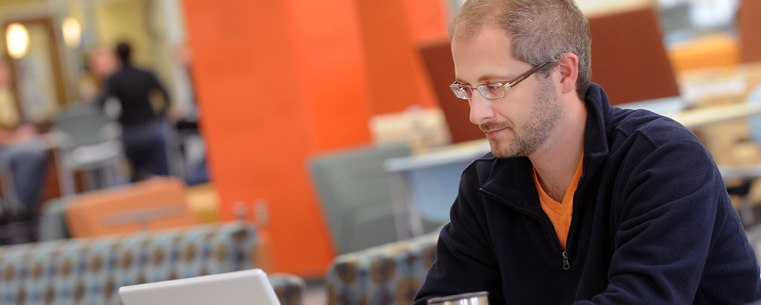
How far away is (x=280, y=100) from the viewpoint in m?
5.52

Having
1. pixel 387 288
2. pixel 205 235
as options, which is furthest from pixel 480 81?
pixel 205 235

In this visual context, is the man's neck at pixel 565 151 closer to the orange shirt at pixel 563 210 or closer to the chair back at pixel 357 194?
the orange shirt at pixel 563 210

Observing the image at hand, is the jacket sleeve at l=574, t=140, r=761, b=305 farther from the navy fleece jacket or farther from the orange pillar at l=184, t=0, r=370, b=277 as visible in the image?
the orange pillar at l=184, t=0, r=370, b=277

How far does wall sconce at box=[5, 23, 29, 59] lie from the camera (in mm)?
13773

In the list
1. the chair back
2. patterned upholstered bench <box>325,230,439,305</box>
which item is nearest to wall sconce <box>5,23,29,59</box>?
the chair back

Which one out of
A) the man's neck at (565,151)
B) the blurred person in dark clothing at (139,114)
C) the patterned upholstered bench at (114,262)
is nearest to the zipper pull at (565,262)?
the man's neck at (565,151)

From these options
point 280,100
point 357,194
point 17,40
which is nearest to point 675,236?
point 357,194

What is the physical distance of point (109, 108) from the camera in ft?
27.2

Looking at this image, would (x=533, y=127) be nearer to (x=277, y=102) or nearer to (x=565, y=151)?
(x=565, y=151)

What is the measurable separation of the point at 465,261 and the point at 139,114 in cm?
721

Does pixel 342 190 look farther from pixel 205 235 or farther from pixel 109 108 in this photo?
pixel 109 108

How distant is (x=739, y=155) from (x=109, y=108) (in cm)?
517

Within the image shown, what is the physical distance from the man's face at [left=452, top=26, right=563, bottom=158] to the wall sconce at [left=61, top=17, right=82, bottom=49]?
13.6m

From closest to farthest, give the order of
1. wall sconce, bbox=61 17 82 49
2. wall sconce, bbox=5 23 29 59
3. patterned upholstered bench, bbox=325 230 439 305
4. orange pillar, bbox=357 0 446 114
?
patterned upholstered bench, bbox=325 230 439 305
orange pillar, bbox=357 0 446 114
wall sconce, bbox=5 23 29 59
wall sconce, bbox=61 17 82 49
